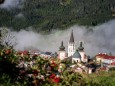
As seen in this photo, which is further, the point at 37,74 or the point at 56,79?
the point at 37,74

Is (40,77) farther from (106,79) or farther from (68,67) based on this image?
(106,79)

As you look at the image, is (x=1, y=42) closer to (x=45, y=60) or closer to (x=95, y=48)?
(x=45, y=60)

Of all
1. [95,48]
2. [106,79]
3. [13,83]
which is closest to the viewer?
[13,83]

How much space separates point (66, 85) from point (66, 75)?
29cm

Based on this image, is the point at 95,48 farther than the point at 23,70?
Yes

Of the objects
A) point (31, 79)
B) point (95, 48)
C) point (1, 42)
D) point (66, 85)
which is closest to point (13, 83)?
point (31, 79)

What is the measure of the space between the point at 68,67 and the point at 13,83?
1327mm

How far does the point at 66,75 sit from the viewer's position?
7879 millimetres

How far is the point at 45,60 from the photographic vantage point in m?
8.31

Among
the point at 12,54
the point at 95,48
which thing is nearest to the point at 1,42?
the point at 12,54

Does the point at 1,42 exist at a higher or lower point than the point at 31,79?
higher

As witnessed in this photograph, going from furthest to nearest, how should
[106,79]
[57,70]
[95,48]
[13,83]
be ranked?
1. [95,48]
2. [106,79]
3. [57,70]
4. [13,83]

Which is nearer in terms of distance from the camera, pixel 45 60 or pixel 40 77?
pixel 40 77

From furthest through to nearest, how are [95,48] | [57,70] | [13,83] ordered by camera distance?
[95,48], [57,70], [13,83]
